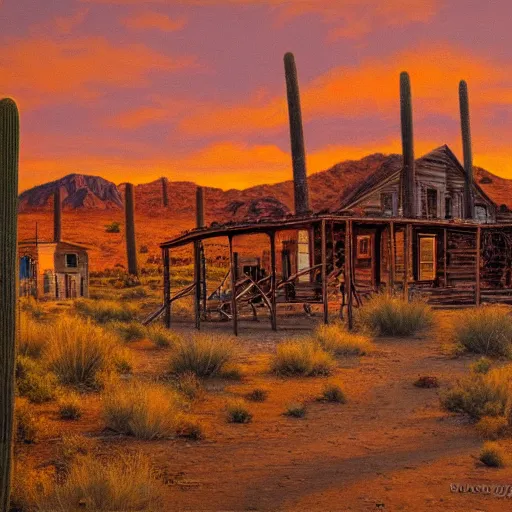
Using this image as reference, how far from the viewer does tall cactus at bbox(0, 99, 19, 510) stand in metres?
4.90

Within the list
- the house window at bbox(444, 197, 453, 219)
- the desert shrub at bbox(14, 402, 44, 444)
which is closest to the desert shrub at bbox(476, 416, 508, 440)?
the desert shrub at bbox(14, 402, 44, 444)

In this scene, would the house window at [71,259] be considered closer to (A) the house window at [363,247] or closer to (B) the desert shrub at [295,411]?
(A) the house window at [363,247]

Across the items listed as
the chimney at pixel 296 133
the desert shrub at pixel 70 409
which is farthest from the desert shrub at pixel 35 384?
the chimney at pixel 296 133

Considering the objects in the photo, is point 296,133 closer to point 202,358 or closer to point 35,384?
point 202,358

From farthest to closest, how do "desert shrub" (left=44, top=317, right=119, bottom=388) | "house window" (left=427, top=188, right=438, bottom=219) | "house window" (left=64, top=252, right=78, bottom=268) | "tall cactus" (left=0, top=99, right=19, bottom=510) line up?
"house window" (left=427, top=188, right=438, bottom=219), "house window" (left=64, top=252, right=78, bottom=268), "desert shrub" (left=44, top=317, right=119, bottom=388), "tall cactus" (left=0, top=99, right=19, bottom=510)

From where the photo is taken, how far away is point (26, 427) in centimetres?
739

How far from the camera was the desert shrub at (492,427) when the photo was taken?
7332 mm

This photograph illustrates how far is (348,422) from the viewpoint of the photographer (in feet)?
26.6

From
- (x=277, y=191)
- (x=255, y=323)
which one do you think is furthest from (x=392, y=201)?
(x=277, y=191)

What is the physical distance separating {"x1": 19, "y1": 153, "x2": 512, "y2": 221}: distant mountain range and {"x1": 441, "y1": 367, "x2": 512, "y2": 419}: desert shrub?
21522 mm

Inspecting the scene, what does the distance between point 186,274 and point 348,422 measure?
33.4 m

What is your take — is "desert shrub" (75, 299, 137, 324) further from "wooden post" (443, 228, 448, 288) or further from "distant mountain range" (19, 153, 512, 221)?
"distant mountain range" (19, 153, 512, 221)

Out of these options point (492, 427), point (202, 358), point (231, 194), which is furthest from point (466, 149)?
point (231, 194)

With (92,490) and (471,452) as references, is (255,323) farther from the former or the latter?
(92,490)
